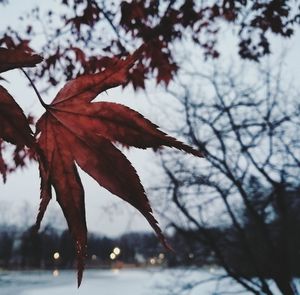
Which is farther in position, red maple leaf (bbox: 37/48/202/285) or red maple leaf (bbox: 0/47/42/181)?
red maple leaf (bbox: 37/48/202/285)

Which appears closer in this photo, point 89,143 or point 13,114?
point 13,114

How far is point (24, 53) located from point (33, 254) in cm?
7904

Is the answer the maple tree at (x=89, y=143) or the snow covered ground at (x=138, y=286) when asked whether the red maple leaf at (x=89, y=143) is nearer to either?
the maple tree at (x=89, y=143)

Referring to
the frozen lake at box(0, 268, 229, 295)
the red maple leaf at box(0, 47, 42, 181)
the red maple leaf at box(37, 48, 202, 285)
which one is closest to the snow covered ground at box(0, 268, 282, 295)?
the frozen lake at box(0, 268, 229, 295)

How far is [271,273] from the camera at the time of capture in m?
7.97

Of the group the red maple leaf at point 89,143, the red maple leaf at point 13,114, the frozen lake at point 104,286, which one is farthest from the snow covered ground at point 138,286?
the red maple leaf at point 13,114

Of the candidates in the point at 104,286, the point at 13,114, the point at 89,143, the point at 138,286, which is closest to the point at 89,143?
the point at 89,143

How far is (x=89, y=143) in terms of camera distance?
0.83m

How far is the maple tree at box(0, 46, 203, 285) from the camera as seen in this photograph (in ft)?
2.57

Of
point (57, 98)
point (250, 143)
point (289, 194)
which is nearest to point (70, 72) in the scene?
point (57, 98)

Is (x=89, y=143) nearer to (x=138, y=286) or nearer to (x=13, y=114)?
(x=13, y=114)

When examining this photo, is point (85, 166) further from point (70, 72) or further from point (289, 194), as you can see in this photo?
point (289, 194)

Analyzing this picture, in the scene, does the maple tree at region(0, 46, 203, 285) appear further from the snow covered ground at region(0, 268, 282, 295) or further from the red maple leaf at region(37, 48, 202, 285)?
the snow covered ground at region(0, 268, 282, 295)

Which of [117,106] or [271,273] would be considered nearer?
[117,106]
